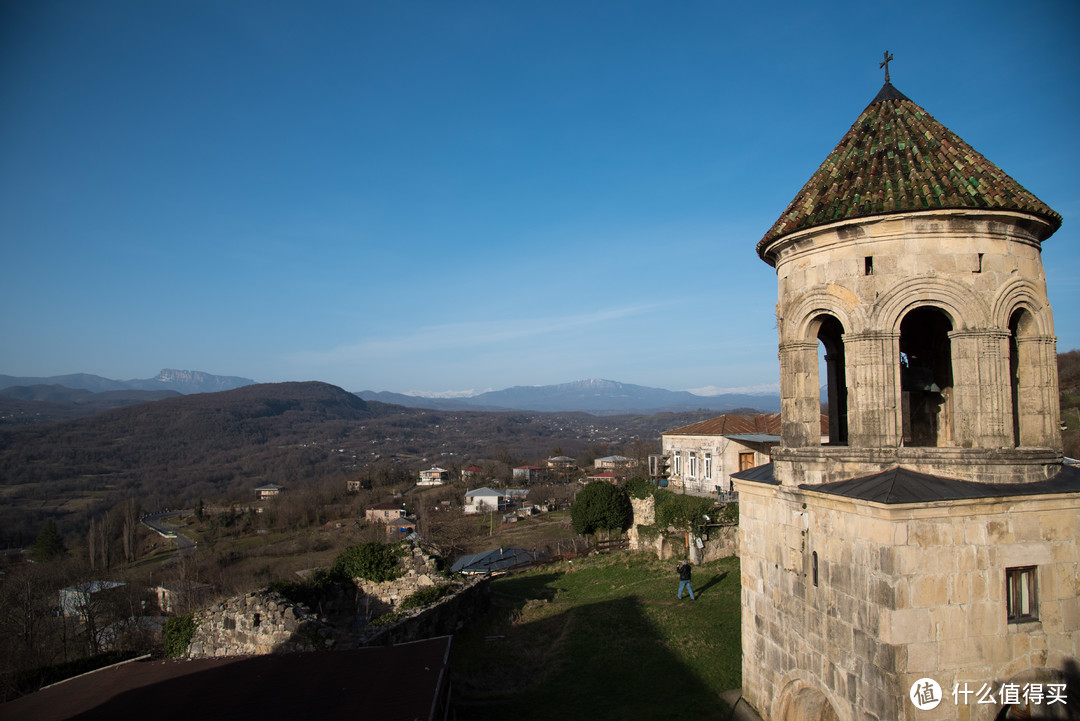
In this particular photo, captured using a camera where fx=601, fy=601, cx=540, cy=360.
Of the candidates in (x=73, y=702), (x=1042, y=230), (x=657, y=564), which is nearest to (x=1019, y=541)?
(x=1042, y=230)

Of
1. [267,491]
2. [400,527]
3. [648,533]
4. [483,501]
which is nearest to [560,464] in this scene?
[483,501]

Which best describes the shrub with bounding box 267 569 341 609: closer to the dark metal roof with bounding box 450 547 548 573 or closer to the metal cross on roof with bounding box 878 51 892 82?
the dark metal roof with bounding box 450 547 548 573

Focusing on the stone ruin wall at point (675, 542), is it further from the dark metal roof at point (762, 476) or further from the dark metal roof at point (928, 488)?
the dark metal roof at point (928, 488)

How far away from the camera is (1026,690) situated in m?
5.68

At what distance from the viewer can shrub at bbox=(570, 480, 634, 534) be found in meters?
27.2

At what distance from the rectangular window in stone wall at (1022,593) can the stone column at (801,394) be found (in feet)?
7.20

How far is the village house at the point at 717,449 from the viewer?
25.8 m

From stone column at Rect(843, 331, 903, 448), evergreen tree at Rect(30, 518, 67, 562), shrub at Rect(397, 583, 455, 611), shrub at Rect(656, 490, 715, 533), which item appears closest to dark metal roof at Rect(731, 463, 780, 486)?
stone column at Rect(843, 331, 903, 448)

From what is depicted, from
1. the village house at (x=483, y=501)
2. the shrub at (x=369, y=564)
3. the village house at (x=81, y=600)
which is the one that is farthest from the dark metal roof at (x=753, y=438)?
the village house at (x=483, y=501)

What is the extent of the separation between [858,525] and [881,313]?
7.59 ft

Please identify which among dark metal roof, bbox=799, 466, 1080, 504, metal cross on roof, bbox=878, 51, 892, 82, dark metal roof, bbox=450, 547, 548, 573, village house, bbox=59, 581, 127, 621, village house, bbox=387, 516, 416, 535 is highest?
metal cross on roof, bbox=878, 51, 892, 82

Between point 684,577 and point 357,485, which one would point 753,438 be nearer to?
point 684,577

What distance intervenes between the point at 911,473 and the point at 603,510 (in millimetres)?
21863

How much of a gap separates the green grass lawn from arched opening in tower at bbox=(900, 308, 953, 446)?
4812mm
